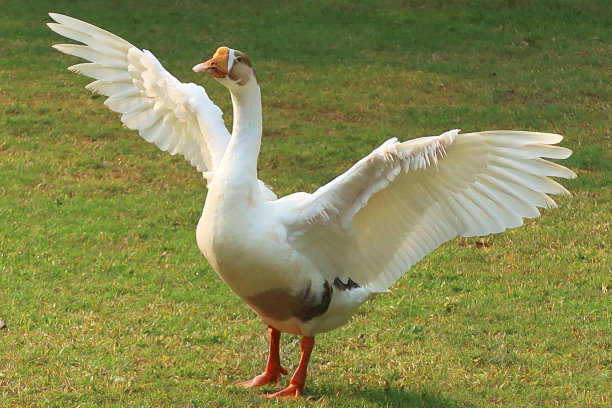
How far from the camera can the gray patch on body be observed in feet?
18.3

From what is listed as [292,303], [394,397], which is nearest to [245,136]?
[292,303]

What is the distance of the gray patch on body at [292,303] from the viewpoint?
18.3ft

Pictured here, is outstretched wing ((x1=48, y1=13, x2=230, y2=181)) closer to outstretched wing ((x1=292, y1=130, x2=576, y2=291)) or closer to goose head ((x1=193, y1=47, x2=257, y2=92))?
goose head ((x1=193, y1=47, x2=257, y2=92))

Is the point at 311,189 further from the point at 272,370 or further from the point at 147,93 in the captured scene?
the point at 272,370

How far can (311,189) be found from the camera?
10.2m

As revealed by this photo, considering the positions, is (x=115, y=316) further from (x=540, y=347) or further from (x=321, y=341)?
(x=540, y=347)

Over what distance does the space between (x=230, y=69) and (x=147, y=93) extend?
5.41 feet

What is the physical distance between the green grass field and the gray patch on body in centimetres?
55

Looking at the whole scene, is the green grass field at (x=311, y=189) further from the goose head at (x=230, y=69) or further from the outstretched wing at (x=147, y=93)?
the goose head at (x=230, y=69)

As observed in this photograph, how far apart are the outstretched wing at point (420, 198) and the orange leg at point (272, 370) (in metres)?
0.65

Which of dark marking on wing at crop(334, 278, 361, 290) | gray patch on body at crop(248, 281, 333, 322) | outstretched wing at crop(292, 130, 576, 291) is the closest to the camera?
outstretched wing at crop(292, 130, 576, 291)

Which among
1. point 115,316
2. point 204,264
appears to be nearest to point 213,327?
point 115,316

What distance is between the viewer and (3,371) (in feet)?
19.8

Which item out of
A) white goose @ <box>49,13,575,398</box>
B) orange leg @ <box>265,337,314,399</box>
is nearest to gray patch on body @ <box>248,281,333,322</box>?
white goose @ <box>49,13,575,398</box>
